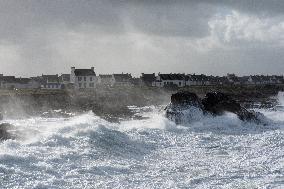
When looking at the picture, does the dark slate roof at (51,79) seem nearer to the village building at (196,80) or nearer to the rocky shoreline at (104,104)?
the village building at (196,80)

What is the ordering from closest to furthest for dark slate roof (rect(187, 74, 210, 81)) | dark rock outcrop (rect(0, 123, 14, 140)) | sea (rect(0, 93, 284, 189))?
sea (rect(0, 93, 284, 189)) → dark rock outcrop (rect(0, 123, 14, 140)) → dark slate roof (rect(187, 74, 210, 81))

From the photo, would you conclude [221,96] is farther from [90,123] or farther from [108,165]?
[108,165]

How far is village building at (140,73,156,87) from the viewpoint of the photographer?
5059 inches

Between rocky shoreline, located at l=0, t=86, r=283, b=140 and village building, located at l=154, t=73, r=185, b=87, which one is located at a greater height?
village building, located at l=154, t=73, r=185, b=87

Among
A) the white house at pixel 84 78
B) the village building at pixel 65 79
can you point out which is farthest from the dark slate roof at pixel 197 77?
the white house at pixel 84 78

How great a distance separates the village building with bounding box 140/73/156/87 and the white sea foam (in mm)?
97874

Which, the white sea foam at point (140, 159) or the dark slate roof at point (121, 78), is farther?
the dark slate roof at point (121, 78)

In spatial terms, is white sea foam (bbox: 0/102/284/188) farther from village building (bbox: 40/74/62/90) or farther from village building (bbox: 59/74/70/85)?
village building (bbox: 59/74/70/85)

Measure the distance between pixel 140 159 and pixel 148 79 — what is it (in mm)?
109365

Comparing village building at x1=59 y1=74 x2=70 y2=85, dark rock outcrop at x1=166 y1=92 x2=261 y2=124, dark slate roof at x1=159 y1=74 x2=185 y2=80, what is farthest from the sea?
dark slate roof at x1=159 y1=74 x2=185 y2=80

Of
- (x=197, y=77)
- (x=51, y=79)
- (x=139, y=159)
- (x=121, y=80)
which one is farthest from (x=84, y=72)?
(x=139, y=159)

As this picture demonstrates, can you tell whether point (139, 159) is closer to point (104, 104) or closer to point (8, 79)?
point (104, 104)

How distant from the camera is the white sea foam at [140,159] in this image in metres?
15.9

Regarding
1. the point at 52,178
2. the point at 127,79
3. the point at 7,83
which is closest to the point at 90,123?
the point at 52,178
